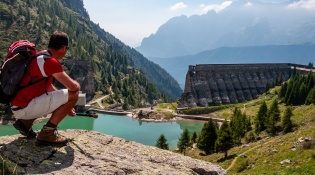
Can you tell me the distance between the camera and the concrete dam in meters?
167

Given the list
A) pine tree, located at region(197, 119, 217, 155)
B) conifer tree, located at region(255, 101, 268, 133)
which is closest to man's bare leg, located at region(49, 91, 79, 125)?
pine tree, located at region(197, 119, 217, 155)

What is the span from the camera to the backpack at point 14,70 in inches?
369

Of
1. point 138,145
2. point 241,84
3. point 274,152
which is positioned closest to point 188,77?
point 241,84

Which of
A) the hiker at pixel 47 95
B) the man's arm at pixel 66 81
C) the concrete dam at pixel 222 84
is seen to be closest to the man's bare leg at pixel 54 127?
the hiker at pixel 47 95

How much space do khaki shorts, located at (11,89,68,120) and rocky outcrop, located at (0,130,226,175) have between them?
3.14 ft

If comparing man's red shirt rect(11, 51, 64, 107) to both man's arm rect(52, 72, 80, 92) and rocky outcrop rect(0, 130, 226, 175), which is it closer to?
man's arm rect(52, 72, 80, 92)

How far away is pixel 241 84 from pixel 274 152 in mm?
150554

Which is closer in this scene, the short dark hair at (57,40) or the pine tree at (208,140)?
the short dark hair at (57,40)

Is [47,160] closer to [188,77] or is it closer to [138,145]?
[138,145]

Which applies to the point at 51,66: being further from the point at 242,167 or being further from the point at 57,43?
the point at 242,167

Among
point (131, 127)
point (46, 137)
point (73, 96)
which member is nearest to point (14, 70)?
point (73, 96)

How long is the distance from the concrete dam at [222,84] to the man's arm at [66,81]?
152 meters

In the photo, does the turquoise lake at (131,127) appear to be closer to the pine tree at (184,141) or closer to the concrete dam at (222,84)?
the pine tree at (184,141)

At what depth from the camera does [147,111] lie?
5827 inches
